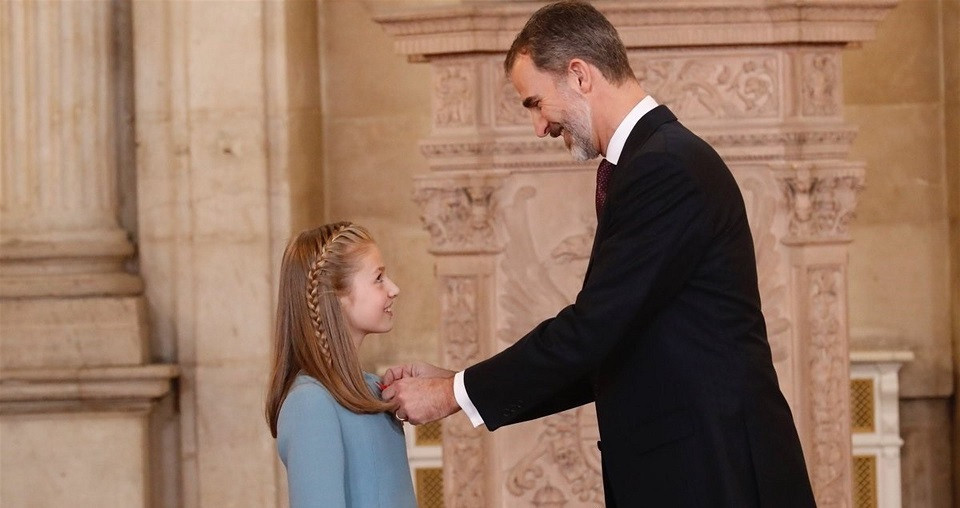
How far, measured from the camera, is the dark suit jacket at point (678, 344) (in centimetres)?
286

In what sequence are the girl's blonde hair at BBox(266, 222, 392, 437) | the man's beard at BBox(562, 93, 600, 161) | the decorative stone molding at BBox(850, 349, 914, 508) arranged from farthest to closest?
the decorative stone molding at BBox(850, 349, 914, 508)
the man's beard at BBox(562, 93, 600, 161)
the girl's blonde hair at BBox(266, 222, 392, 437)

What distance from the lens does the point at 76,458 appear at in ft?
18.2

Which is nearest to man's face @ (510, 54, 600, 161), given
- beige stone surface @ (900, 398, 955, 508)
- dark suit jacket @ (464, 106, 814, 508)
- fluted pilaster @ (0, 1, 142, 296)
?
dark suit jacket @ (464, 106, 814, 508)

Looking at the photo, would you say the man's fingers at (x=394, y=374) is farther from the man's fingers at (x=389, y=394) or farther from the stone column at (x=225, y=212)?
the stone column at (x=225, y=212)

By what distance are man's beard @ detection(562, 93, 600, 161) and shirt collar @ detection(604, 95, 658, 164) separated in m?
0.05

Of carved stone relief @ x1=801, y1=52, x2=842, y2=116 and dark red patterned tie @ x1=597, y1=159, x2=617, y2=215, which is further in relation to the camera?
carved stone relief @ x1=801, y1=52, x2=842, y2=116

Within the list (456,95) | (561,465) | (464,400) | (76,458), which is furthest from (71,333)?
(464,400)

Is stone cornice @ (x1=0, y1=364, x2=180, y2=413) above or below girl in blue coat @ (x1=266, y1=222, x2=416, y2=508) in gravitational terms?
below

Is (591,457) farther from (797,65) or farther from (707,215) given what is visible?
(707,215)

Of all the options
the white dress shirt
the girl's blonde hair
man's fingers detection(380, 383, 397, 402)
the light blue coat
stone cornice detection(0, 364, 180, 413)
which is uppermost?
the white dress shirt

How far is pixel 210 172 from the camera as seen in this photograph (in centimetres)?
570

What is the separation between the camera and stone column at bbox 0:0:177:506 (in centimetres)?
555

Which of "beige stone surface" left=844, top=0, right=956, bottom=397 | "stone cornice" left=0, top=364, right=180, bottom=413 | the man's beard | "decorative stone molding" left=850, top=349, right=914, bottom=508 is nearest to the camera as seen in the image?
the man's beard

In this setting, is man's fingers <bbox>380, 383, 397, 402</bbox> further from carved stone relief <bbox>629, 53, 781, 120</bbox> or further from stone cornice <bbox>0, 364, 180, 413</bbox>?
stone cornice <bbox>0, 364, 180, 413</bbox>
